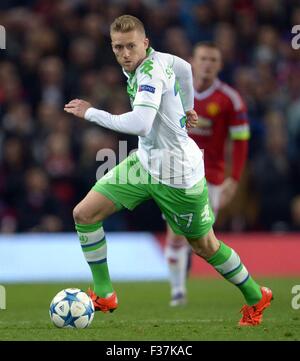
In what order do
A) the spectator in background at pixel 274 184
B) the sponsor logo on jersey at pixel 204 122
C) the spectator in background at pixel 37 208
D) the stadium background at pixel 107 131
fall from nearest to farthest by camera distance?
the sponsor logo on jersey at pixel 204 122, the stadium background at pixel 107 131, the spectator in background at pixel 37 208, the spectator in background at pixel 274 184

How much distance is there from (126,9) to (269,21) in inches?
87.7

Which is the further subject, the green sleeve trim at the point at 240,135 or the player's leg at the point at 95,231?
the green sleeve trim at the point at 240,135

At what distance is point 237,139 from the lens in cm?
1030

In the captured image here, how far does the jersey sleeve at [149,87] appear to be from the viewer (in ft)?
23.8

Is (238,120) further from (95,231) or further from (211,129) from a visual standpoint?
(95,231)

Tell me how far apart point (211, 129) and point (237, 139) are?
0.28 metres

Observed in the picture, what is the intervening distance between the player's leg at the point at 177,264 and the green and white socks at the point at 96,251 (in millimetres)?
2142

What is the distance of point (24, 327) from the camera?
300 inches

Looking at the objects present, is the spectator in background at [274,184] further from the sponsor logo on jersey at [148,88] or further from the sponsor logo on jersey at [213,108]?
the sponsor logo on jersey at [148,88]

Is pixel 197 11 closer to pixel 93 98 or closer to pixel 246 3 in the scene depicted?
pixel 246 3

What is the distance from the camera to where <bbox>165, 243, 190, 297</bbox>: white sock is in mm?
10102

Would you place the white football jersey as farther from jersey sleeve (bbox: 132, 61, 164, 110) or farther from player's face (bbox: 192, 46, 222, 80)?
player's face (bbox: 192, 46, 222, 80)

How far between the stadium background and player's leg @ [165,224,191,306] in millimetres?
2561

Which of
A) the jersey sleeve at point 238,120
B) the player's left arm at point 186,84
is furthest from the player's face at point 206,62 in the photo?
the player's left arm at point 186,84
